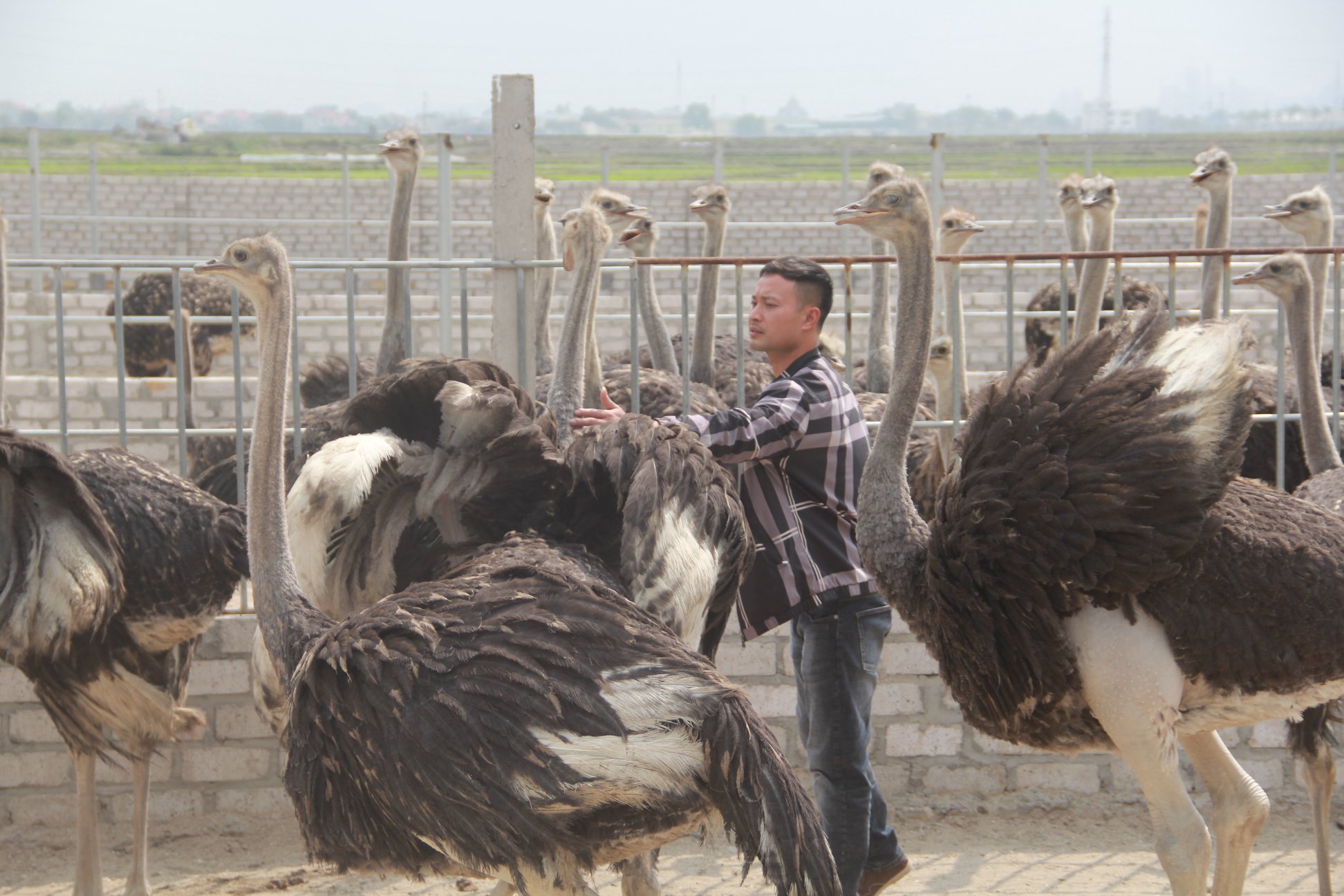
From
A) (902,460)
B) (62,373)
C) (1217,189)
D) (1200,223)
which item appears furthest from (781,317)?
(1200,223)

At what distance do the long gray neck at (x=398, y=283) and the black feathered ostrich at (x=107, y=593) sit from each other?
997 millimetres

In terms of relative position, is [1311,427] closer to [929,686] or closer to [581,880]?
[929,686]

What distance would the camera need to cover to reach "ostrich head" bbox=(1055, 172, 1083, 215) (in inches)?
360

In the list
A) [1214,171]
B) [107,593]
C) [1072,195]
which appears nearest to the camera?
[107,593]

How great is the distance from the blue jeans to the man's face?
71 centimetres

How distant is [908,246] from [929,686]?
1.97m

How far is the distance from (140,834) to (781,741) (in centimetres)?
216

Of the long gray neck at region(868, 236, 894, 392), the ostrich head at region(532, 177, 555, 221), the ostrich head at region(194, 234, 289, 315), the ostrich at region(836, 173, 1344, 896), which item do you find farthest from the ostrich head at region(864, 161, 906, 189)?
the ostrich head at region(194, 234, 289, 315)

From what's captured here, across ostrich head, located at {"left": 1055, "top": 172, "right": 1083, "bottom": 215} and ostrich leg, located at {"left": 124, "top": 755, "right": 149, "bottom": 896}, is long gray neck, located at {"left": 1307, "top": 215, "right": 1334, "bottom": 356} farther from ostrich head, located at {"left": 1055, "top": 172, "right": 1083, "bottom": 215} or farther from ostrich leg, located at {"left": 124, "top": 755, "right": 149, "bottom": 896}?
ostrich leg, located at {"left": 124, "top": 755, "right": 149, "bottom": 896}

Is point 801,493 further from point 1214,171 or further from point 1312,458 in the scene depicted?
point 1214,171

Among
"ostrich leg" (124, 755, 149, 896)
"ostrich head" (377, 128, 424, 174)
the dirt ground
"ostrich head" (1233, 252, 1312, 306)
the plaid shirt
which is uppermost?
"ostrich head" (377, 128, 424, 174)

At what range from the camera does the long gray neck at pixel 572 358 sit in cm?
458

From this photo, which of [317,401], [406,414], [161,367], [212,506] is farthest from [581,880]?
[161,367]

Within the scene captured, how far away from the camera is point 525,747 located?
2.73 m
